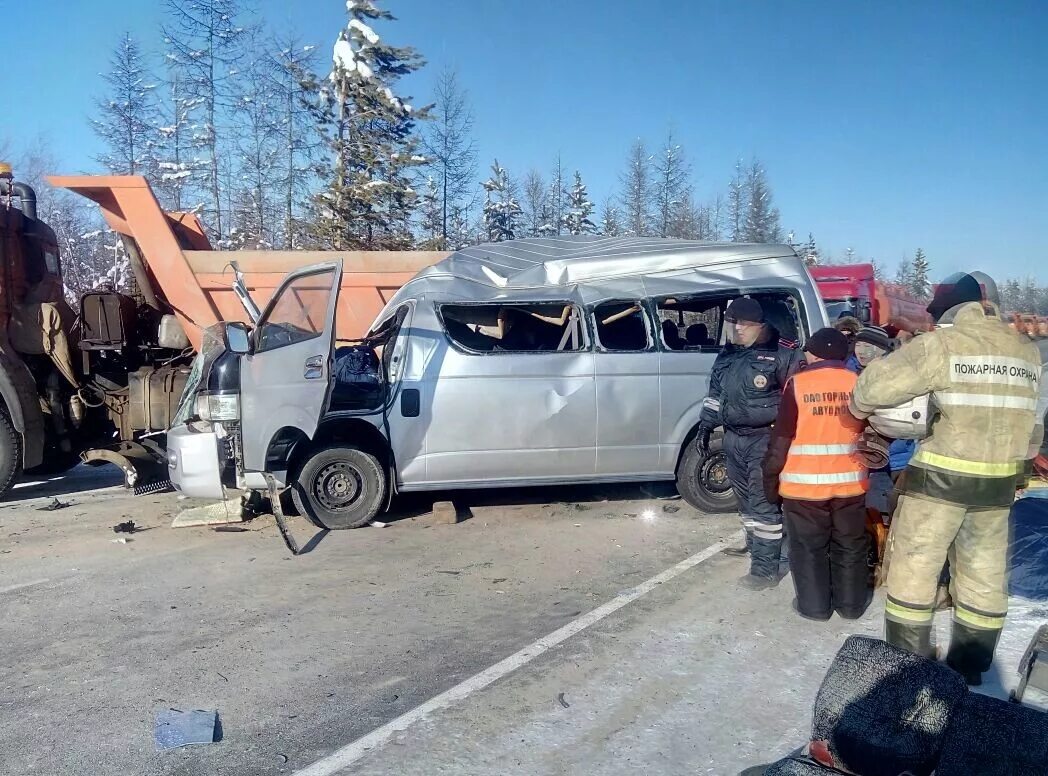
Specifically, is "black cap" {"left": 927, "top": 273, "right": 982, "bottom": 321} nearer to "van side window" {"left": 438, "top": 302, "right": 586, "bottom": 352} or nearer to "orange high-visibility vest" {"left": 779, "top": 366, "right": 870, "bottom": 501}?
"orange high-visibility vest" {"left": 779, "top": 366, "right": 870, "bottom": 501}

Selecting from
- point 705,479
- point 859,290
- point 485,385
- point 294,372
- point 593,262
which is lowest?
point 705,479

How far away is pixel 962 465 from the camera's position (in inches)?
138

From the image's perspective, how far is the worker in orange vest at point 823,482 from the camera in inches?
176

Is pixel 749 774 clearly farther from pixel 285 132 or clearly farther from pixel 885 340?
pixel 285 132

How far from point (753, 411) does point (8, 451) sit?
713 cm

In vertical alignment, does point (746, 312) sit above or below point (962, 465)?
above

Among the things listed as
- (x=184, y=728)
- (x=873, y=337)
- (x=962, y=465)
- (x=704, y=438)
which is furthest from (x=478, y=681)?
(x=873, y=337)

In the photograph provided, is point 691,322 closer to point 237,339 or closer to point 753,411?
point 753,411

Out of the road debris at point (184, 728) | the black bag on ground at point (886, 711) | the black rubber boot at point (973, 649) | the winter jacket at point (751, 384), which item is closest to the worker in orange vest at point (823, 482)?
the winter jacket at point (751, 384)

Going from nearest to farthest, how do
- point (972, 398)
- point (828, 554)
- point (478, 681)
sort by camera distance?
point (972, 398) < point (478, 681) < point (828, 554)

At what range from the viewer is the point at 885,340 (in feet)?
25.7

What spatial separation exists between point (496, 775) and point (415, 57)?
72.7 ft

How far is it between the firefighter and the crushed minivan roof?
3.60 meters

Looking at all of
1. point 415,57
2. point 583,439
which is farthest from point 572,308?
point 415,57
